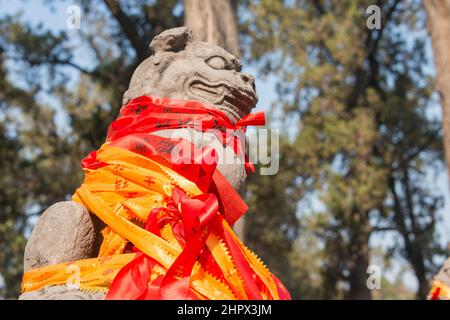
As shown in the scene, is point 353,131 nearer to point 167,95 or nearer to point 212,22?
point 212,22

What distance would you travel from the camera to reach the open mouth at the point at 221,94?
2.65 meters

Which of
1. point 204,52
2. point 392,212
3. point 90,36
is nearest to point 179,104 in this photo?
point 204,52

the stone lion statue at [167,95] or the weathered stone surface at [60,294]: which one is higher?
the stone lion statue at [167,95]

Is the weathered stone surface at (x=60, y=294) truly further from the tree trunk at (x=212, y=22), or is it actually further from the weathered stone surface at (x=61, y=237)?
the tree trunk at (x=212, y=22)

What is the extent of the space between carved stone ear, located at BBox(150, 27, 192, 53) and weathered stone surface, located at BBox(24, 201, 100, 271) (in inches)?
32.6

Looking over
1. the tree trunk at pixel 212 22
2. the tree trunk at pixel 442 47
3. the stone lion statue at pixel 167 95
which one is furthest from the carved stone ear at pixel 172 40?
the tree trunk at pixel 442 47

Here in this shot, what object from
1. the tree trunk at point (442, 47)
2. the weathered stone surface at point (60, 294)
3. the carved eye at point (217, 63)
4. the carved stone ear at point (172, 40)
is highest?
the tree trunk at point (442, 47)

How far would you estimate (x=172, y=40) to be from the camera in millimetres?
Result: 2812

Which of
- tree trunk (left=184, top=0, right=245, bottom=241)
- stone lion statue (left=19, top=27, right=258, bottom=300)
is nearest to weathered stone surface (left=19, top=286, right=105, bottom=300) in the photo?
stone lion statue (left=19, top=27, right=258, bottom=300)

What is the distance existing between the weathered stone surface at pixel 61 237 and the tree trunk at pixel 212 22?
3.26 meters

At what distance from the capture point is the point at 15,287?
26.9 ft

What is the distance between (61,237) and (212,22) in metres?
3.59

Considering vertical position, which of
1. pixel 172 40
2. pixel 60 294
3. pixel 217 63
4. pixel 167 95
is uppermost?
pixel 172 40

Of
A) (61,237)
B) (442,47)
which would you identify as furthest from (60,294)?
(442,47)
